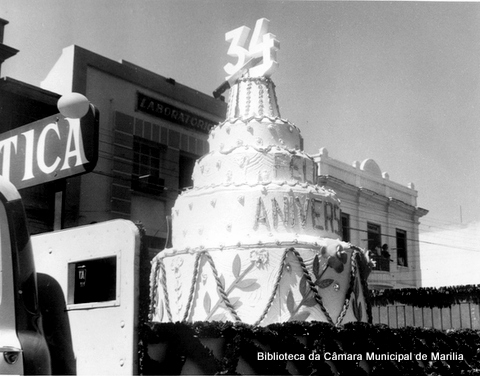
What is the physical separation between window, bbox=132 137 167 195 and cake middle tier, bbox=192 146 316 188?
705 cm

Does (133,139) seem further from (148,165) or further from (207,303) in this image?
(207,303)

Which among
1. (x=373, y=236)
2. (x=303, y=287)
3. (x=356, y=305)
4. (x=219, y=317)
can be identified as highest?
(x=373, y=236)

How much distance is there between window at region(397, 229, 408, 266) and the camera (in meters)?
23.9

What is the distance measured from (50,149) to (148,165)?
13.0m

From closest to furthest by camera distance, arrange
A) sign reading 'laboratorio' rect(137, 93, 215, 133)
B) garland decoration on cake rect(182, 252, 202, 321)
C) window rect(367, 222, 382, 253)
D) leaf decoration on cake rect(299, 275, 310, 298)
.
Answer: leaf decoration on cake rect(299, 275, 310, 298) < garland decoration on cake rect(182, 252, 202, 321) < sign reading 'laboratorio' rect(137, 93, 215, 133) < window rect(367, 222, 382, 253)

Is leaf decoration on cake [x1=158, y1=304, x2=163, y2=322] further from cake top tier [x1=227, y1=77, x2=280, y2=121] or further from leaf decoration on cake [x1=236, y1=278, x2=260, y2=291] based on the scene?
cake top tier [x1=227, y1=77, x2=280, y2=121]

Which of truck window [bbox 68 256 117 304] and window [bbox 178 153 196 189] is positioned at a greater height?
window [bbox 178 153 196 189]

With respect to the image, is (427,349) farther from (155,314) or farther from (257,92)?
(257,92)

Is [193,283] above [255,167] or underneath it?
underneath

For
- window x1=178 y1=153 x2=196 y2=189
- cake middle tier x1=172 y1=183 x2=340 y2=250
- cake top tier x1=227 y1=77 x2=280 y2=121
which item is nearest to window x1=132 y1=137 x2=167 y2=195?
window x1=178 y1=153 x2=196 y2=189

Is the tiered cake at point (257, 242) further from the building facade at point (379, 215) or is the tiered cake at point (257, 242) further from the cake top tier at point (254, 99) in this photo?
the building facade at point (379, 215)

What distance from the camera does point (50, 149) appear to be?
14.9ft

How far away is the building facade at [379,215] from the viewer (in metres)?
21.4

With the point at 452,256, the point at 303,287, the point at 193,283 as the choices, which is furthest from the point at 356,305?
the point at 452,256
